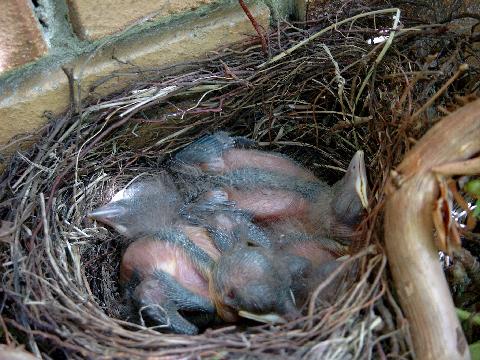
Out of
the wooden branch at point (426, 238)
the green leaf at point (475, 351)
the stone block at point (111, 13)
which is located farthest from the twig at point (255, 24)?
the green leaf at point (475, 351)

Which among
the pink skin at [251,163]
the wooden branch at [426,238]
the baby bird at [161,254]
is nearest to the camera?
the wooden branch at [426,238]

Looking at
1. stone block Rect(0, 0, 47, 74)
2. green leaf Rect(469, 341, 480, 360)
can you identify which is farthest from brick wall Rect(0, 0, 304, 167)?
green leaf Rect(469, 341, 480, 360)

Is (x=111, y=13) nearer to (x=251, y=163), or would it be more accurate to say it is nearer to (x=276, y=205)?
(x=251, y=163)

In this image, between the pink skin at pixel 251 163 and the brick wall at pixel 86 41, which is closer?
the brick wall at pixel 86 41

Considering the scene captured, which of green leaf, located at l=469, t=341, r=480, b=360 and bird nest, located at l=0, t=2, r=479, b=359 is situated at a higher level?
bird nest, located at l=0, t=2, r=479, b=359

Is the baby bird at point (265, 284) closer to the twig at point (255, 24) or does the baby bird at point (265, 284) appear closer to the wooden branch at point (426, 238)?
the wooden branch at point (426, 238)

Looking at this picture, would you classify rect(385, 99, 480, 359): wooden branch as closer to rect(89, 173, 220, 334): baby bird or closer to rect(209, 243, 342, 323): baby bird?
rect(209, 243, 342, 323): baby bird

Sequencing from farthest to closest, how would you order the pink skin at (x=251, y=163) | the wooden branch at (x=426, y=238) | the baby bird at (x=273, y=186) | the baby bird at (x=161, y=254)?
the pink skin at (x=251, y=163) → the baby bird at (x=273, y=186) → the baby bird at (x=161, y=254) → the wooden branch at (x=426, y=238)
